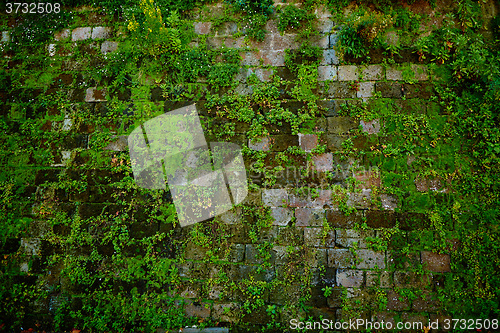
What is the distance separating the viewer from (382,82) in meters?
4.24

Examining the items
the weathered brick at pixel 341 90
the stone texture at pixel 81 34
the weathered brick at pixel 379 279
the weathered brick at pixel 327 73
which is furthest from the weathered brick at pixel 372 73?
the stone texture at pixel 81 34

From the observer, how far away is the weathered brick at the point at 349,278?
3.88m

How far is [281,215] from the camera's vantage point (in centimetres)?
407

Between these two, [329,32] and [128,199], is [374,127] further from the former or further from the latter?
[128,199]

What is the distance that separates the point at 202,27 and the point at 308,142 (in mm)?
2593

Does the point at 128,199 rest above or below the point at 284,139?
below

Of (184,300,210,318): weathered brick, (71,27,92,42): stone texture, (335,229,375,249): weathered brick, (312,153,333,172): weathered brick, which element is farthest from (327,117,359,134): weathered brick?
(71,27,92,42): stone texture

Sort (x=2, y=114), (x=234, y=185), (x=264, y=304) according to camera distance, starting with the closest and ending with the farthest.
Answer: (x=264, y=304)
(x=234, y=185)
(x=2, y=114)

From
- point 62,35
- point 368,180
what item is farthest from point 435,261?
point 62,35

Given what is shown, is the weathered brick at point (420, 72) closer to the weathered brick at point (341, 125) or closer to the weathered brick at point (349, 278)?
the weathered brick at point (341, 125)

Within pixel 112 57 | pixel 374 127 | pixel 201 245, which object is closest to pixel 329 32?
pixel 374 127

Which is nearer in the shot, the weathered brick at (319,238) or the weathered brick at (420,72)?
the weathered brick at (319,238)

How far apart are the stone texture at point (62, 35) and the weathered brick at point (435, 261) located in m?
6.65

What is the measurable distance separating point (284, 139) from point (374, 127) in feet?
4.47
